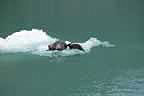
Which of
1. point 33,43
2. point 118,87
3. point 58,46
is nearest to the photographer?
point 118,87

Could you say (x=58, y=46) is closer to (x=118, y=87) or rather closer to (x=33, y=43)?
(x=33, y=43)

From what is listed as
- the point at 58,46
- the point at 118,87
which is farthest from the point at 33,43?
the point at 118,87

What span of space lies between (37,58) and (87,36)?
0.86 m

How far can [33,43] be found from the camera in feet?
11.8

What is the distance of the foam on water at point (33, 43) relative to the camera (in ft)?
11.1

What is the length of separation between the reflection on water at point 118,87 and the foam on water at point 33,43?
2.67 feet

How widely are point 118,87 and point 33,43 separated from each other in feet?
4.79

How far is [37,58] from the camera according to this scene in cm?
320

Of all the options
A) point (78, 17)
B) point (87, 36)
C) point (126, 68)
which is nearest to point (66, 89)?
point (126, 68)

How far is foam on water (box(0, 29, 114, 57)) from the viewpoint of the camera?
133 inches

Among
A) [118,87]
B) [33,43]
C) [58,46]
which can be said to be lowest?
[118,87]

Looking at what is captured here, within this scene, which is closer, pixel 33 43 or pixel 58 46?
pixel 58 46

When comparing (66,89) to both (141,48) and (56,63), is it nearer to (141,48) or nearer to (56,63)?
(56,63)

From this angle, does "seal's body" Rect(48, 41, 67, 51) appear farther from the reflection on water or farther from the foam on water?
the reflection on water
